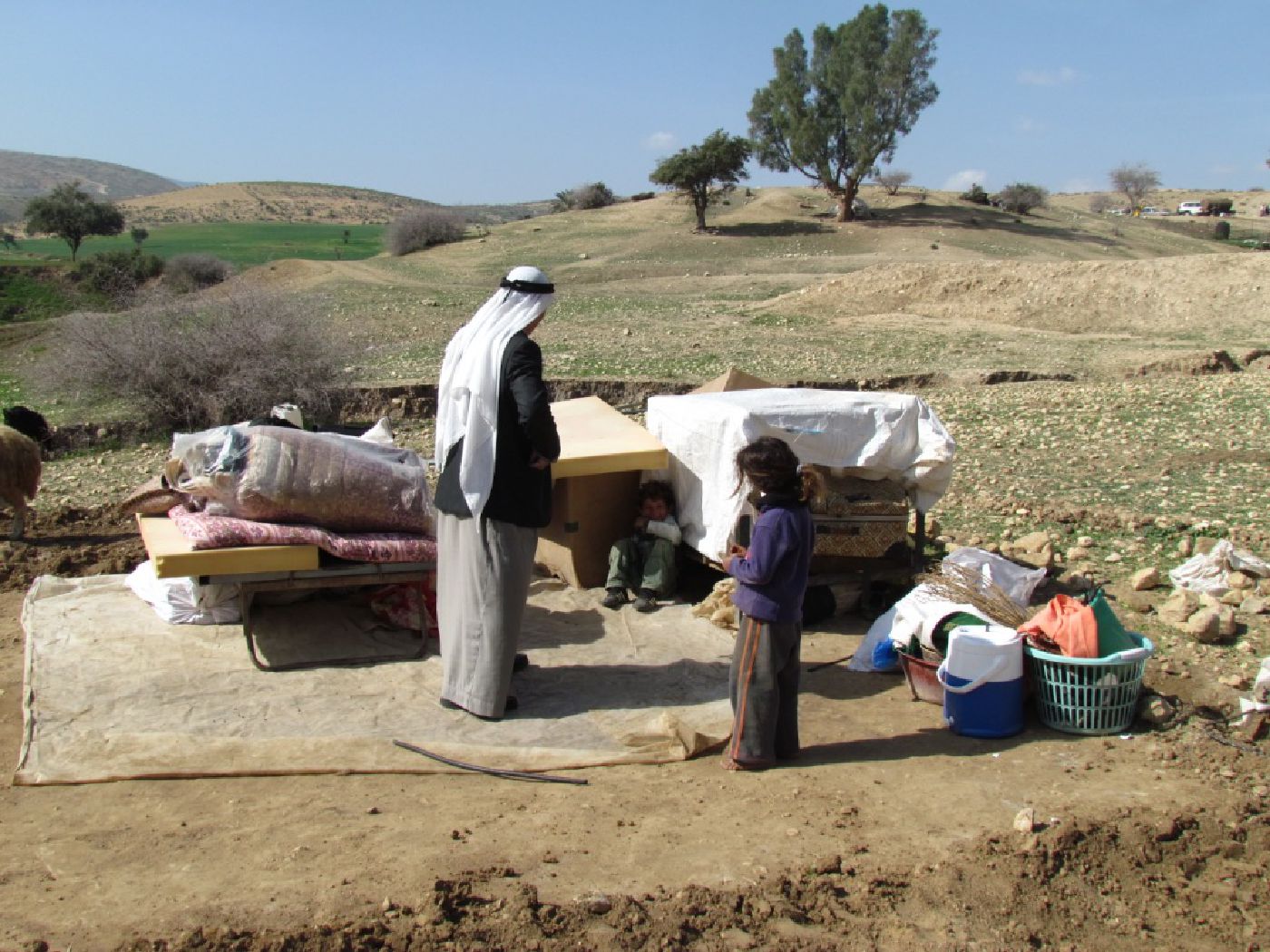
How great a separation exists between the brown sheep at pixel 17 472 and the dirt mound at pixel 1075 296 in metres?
16.9

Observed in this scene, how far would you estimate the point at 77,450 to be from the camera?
11750 millimetres

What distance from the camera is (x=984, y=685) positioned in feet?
15.1

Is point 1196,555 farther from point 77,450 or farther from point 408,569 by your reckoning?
point 77,450

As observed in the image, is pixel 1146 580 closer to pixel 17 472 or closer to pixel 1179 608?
pixel 1179 608

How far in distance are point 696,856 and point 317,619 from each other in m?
2.95

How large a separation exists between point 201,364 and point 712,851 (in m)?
10.6

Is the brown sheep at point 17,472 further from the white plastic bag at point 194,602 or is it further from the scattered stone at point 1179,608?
the scattered stone at point 1179,608

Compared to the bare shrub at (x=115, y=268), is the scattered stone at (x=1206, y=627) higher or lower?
lower

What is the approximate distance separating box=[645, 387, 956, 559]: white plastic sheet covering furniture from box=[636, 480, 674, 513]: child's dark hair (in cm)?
15

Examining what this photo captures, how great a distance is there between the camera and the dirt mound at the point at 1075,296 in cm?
2156

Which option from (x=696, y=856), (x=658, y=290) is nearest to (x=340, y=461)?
(x=696, y=856)

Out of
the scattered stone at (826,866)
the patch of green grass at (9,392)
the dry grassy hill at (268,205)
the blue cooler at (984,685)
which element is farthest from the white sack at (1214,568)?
Result: the dry grassy hill at (268,205)

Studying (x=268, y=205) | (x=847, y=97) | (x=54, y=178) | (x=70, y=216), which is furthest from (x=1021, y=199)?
(x=54, y=178)

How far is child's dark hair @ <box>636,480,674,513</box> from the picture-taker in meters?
6.46
